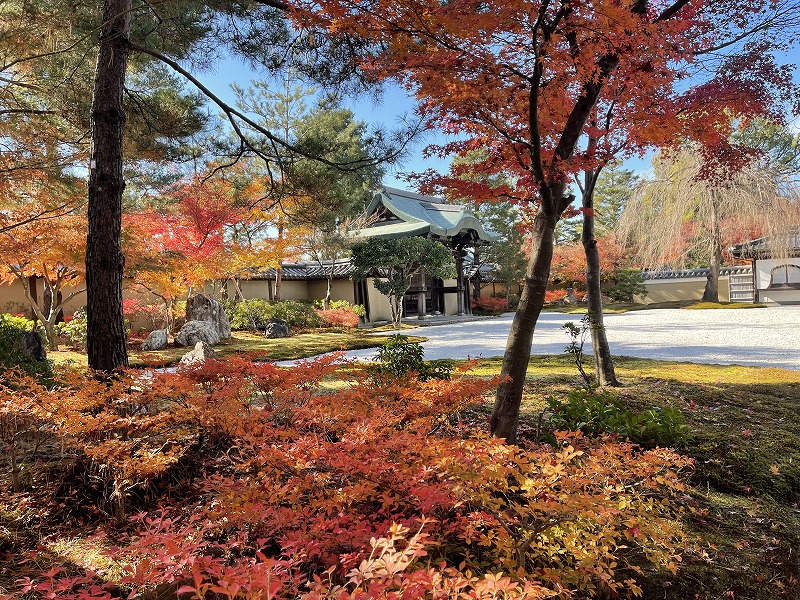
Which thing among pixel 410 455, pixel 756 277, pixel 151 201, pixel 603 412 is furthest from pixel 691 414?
pixel 756 277

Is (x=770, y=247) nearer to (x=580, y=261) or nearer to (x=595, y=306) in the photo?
(x=580, y=261)

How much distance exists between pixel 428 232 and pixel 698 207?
9669 mm

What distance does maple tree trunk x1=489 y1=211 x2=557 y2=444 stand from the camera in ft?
9.02

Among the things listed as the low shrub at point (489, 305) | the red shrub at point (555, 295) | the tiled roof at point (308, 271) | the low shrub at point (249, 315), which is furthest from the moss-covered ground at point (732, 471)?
the red shrub at point (555, 295)

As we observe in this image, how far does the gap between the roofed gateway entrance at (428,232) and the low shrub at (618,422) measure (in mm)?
13175

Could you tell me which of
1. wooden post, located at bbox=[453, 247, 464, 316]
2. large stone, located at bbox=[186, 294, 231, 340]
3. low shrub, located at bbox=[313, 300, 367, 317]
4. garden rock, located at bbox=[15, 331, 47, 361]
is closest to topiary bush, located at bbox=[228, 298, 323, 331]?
low shrub, located at bbox=[313, 300, 367, 317]

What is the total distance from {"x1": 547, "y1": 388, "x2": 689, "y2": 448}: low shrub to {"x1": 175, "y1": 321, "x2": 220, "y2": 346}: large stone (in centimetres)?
892

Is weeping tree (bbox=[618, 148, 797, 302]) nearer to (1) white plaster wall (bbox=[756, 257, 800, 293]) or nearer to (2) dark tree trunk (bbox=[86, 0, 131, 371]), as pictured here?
(1) white plaster wall (bbox=[756, 257, 800, 293])

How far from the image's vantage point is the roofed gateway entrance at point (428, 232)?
55.7 ft

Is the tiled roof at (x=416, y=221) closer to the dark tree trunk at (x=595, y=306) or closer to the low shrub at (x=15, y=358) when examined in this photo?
the dark tree trunk at (x=595, y=306)

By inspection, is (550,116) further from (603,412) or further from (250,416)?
(250,416)

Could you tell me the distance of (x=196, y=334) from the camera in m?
10.4

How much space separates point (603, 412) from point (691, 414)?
3.86ft

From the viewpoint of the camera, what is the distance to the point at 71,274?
10.1 meters
